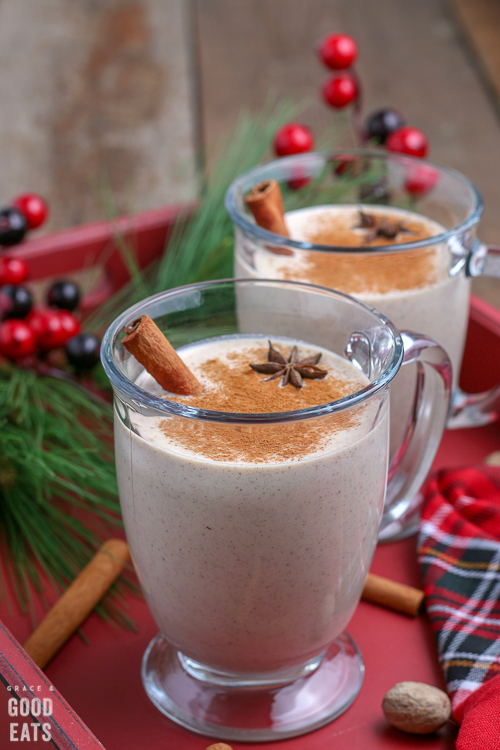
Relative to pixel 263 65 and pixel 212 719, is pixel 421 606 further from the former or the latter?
pixel 263 65

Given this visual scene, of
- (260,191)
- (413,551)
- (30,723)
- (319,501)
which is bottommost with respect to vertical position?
(413,551)

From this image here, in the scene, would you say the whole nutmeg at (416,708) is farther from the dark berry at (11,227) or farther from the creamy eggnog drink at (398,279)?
the dark berry at (11,227)

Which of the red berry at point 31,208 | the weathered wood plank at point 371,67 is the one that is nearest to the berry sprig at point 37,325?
Answer: the red berry at point 31,208

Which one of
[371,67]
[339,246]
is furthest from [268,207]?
[371,67]

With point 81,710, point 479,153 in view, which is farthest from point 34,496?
point 479,153

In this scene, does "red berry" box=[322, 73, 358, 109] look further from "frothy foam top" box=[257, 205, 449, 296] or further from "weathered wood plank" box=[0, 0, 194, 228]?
"frothy foam top" box=[257, 205, 449, 296]

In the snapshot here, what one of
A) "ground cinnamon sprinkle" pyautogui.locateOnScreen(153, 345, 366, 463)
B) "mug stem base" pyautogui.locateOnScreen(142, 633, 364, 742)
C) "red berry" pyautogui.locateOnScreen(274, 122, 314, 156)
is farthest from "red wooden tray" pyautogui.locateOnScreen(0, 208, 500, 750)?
"red berry" pyautogui.locateOnScreen(274, 122, 314, 156)
